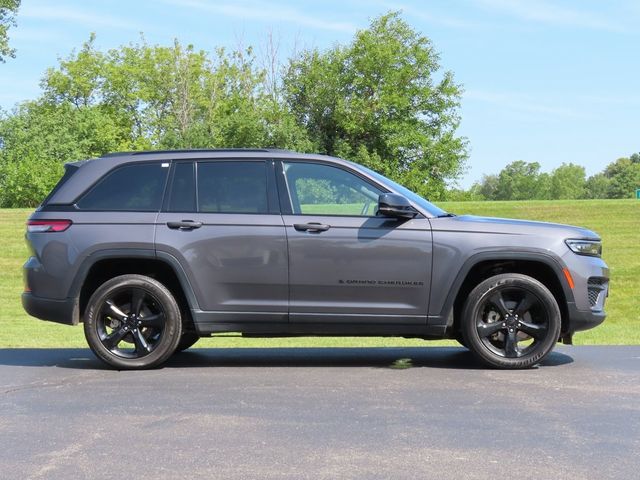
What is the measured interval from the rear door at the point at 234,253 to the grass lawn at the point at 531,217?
0.57 metres

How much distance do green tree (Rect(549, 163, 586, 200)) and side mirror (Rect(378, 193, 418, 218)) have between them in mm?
159495

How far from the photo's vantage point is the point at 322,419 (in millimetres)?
5711

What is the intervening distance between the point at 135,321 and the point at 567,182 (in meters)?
165

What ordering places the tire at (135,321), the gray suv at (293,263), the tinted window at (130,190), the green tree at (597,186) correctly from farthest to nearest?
the green tree at (597,186) < the tinted window at (130,190) < the tire at (135,321) < the gray suv at (293,263)

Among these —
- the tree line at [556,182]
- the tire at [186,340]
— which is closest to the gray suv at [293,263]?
the tire at [186,340]

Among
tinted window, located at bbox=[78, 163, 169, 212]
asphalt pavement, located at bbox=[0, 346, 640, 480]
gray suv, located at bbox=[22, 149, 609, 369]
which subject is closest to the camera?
asphalt pavement, located at bbox=[0, 346, 640, 480]

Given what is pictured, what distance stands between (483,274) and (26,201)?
166 ft

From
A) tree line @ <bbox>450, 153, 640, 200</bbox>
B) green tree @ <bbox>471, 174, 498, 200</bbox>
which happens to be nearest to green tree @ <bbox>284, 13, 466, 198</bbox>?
tree line @ <bbox>450, 153, 640, 200</bbox>

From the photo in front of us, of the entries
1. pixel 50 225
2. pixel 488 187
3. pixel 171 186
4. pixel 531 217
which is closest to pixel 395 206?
pixel 171 186

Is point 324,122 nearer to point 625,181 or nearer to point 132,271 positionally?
point 132,271

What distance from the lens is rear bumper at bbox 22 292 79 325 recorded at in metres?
7.87

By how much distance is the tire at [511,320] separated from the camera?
7637 mm

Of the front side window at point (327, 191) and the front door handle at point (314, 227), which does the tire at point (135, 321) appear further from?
the front side window at point (327, 191)

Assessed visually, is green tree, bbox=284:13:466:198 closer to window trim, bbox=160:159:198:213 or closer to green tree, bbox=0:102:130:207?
green tree, bbox=0:102:130:207
